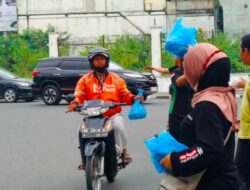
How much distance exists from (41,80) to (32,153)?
11495mm

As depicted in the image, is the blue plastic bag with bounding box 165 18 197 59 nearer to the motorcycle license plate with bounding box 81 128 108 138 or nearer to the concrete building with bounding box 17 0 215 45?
the motorcycle license plate with bounding box 81 128 108 138

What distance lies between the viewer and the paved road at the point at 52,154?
28.6 feet

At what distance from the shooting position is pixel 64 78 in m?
22.3

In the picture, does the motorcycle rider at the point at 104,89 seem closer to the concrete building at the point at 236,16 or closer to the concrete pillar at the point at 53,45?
the concrete pillar at the point at 53,45

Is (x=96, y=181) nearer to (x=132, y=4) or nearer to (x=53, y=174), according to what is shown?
(x=53, y=174)

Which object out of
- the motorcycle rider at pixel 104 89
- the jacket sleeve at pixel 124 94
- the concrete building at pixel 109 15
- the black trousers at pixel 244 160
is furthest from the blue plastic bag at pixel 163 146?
the concrete building at pixel 109 15

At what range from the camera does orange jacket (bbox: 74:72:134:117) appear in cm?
786

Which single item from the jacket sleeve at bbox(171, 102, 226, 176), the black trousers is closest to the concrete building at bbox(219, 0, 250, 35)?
the black trousers

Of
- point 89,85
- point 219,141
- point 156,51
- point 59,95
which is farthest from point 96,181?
point 156,51

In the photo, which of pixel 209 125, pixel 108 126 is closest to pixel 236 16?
pixel 108 126

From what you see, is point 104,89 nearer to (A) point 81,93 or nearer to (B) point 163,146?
(A) point 81,93

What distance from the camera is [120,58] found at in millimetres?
30578

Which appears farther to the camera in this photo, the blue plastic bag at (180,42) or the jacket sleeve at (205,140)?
the blue plastic bag at (180,42)

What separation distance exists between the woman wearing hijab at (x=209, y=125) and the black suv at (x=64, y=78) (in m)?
18.0
